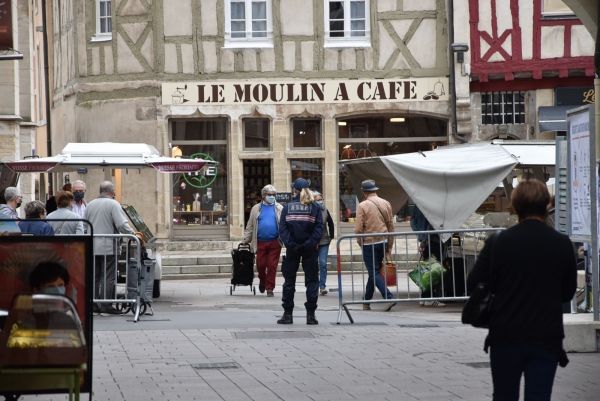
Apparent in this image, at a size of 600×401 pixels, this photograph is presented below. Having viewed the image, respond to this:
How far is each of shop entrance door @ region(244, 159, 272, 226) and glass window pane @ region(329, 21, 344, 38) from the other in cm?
301

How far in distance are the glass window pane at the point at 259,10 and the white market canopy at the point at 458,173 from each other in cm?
947

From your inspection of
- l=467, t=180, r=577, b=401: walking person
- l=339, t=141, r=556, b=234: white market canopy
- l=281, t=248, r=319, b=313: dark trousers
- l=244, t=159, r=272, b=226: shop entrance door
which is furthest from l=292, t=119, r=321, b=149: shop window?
l=467, t=180, r=577, b=401: walking person

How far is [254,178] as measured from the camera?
23.0 m

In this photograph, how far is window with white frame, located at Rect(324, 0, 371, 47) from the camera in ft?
→ 74.8

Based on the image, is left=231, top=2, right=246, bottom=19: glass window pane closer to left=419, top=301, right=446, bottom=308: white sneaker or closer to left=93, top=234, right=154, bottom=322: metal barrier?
left=419, top=301, right=446, bottom=308: white sneaker

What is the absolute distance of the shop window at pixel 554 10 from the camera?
2213 cm

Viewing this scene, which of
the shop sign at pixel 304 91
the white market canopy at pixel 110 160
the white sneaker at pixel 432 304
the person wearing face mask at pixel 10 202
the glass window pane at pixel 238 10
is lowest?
the white sneaker at pixel 432 304

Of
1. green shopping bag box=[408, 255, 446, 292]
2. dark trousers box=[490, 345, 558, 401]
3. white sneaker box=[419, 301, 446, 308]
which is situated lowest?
white sneaker box=[419, 301, 446, 308]

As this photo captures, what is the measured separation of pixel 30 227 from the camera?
10289 mm

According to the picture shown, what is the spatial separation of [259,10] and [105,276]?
457 inches

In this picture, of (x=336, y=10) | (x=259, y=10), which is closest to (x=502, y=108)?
(x=336, y=10)

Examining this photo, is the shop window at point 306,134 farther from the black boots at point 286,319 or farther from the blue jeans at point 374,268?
the black boots at point 286,319

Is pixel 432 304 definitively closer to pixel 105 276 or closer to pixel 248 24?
pixel 105 276

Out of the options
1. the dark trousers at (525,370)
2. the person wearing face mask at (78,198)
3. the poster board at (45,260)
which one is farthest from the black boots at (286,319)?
the dark trousers at (525,370)
